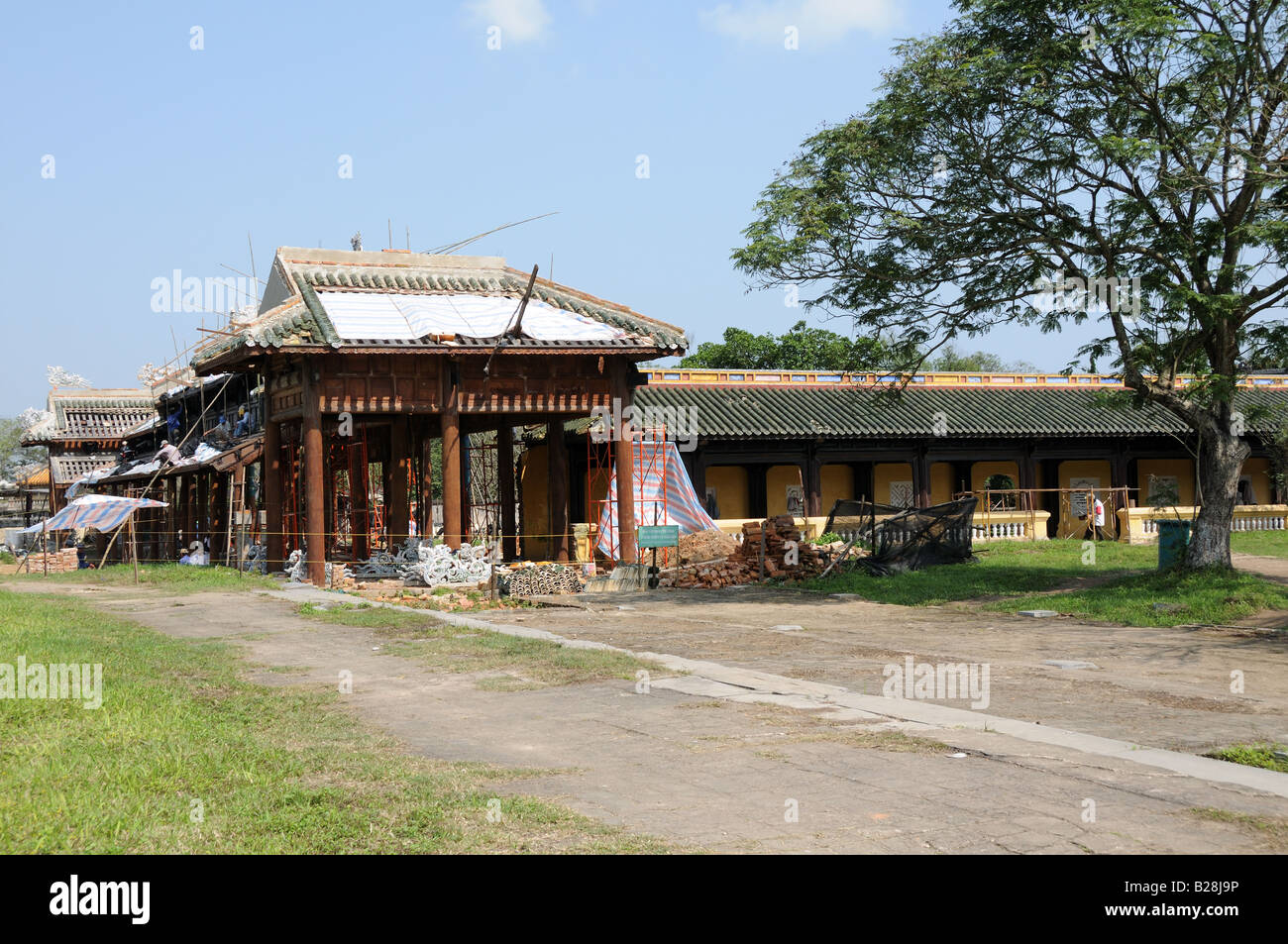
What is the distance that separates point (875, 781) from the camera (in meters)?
7.49

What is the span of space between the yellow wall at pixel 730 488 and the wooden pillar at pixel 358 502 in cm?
1031

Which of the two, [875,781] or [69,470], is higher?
[69,470]

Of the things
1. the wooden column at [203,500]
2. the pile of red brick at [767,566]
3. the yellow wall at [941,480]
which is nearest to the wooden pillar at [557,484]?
the pile of red brick at [767,566]

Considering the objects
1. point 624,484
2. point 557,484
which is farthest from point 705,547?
point 557,484

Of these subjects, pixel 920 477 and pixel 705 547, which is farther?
pixel 920 477

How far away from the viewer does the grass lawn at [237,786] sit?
19.5 ft

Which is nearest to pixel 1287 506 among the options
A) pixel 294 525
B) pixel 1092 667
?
pixel 1092 667

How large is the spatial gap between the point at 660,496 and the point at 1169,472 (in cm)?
2080

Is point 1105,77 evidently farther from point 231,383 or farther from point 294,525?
point 231,383

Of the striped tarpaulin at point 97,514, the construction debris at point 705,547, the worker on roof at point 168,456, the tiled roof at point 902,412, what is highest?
the tiled roof at point 902,412

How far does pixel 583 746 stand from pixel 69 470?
142 feet

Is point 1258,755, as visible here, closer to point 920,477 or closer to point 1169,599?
point 1169,599

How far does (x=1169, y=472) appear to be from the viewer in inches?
1585

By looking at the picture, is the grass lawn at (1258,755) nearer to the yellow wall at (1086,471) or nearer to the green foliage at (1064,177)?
the green foliage at (1064,177)
